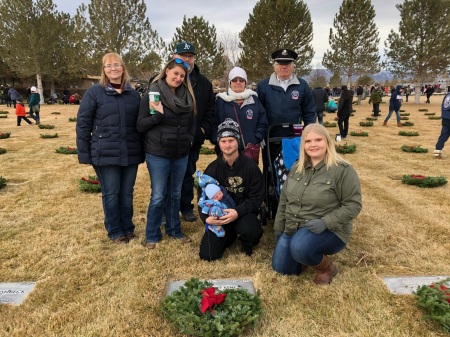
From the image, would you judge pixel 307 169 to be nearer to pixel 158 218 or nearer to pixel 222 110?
pixel 222 110

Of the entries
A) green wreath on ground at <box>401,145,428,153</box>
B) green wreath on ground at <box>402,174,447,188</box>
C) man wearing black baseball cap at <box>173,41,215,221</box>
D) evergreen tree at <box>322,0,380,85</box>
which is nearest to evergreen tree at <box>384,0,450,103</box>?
evergreen tree at <box>322,0,380,85</box>

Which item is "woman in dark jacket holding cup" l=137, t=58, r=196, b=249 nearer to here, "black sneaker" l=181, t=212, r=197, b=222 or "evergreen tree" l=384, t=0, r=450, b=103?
"black sneaker" l=181, t=212, r=197, b=222

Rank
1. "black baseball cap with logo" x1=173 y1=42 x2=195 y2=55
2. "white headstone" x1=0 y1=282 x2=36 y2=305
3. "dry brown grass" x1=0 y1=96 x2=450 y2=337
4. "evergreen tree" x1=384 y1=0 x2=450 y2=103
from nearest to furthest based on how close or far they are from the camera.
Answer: "dry brown grass" x1=0 y1=96 x2=450 y2=337
"white headstone" x1=0 y1=282 x2=36 y2=305
"black baseball cap with logo" x1=173 y1=42 x2=195 y2=55
"evergreen tree" x1=384 y1=0 x2=450 y2=103

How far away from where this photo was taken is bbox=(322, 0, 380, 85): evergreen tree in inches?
1371

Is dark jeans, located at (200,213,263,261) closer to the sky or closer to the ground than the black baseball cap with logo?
closer to the ground

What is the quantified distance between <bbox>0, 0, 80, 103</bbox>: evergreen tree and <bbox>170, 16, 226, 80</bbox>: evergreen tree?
40.4ft

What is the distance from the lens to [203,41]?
37875 mm

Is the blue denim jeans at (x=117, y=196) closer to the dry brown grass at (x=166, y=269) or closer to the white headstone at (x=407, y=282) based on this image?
the dry brown grass at (x=166, y=269)

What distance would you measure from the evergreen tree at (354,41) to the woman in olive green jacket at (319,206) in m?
36.6

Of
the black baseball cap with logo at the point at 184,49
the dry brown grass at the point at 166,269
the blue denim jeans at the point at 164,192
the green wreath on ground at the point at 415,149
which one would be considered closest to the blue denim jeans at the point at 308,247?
the dry brown grass at the point at 166,269

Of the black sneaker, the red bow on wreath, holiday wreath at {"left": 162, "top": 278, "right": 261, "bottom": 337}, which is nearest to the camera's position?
holiday wreath at {"left": 162, "top": 278, "right": 261, "bottom": 337}

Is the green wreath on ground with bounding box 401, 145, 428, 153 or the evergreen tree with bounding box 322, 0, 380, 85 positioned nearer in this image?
the green wreath on ground with bounding box 401, 145, 428, 153

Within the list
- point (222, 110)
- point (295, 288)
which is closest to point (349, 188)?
point (295, 288)

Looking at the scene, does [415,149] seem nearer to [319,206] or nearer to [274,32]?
[319,206]
